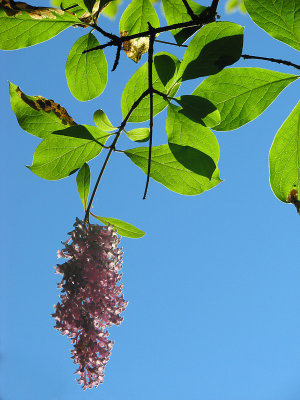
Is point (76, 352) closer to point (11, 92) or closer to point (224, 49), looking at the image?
point (11, 92)

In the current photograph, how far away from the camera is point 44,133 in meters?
0.93

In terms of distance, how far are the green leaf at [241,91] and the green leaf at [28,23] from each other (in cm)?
33

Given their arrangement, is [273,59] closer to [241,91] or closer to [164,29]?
[241,91]

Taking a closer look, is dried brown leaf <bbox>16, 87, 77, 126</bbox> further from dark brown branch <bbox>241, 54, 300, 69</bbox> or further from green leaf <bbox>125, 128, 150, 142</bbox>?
dark brown branch <bbox>241, 54, 300, 69</bbox>

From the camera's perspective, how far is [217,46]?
Result: 77 cm

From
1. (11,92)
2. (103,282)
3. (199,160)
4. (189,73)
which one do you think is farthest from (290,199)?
(11,92)

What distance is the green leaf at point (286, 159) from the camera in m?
0.87

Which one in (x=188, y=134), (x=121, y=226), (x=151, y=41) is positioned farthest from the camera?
(x=121, y=226)

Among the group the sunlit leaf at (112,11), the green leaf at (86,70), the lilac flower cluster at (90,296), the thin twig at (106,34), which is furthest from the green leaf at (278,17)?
the sunlit leaf at (112,11)

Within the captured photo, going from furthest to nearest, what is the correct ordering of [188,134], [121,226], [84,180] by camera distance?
1. [121,226]
2. [84,180]
3. [188,134]

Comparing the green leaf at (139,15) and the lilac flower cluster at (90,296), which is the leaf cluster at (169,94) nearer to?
the green leaf at (139,15)

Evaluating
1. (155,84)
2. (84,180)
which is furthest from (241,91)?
(84,180)

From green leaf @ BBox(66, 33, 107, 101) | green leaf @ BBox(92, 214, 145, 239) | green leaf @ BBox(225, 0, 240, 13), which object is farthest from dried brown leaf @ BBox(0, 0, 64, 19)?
green leaf @ BBox(225, 0, 240, 13)

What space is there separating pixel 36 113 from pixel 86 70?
0.16m
